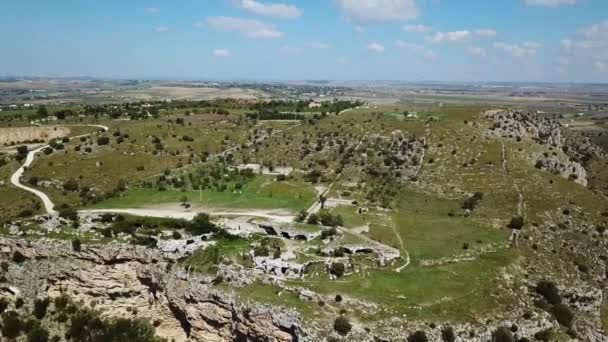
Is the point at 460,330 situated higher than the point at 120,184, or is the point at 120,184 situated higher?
the point at 120,184

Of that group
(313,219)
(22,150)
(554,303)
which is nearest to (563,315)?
(554,303)

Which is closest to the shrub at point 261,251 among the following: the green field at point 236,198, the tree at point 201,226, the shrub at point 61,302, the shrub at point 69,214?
the tree at point 201,226

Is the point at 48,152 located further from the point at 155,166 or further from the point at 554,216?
the point at 554,216

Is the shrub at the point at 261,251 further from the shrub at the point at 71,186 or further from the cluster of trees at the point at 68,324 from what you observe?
the shrub at the point at 71,186

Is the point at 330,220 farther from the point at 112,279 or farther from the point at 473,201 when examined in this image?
the point at 112,279

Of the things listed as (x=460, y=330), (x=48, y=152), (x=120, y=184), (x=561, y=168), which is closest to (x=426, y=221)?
(x=460, y=330)
